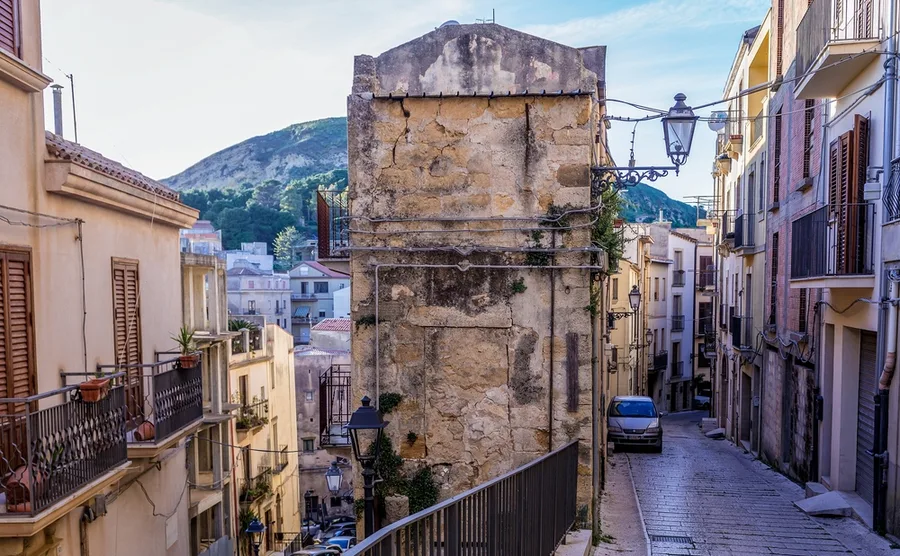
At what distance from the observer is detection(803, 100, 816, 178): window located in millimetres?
15758

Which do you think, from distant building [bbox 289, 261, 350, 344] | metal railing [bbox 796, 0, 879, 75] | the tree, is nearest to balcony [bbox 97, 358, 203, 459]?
metal railing [bbox 796, 0, 879, 75]

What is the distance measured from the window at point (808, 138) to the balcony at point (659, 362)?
96.3 feet

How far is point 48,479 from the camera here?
324 inches

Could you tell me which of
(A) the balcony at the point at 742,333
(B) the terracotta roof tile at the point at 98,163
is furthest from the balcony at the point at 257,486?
(A) the balcony at the point at 742,333

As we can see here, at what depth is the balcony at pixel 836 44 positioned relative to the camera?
11305 mm

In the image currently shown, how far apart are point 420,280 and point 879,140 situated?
6.95 meters

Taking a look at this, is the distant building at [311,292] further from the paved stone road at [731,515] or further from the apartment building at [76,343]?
the apartment building at [76,343]

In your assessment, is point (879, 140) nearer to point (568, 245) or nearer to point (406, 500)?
point (568, 245)

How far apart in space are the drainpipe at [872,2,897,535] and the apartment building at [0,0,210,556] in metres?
9.71

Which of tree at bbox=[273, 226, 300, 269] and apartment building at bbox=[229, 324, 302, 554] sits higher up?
tree at bbox=[273, 226, 300, 269]

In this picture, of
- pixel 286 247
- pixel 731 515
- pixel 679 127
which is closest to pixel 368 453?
pixel 679 127

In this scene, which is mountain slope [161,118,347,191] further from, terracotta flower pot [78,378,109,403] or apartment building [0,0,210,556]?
terracotta flower pot [78,378,109,403]

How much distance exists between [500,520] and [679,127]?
530 centimetres

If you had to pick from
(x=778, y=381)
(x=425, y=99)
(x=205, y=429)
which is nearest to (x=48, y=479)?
(x=425, y=99)
